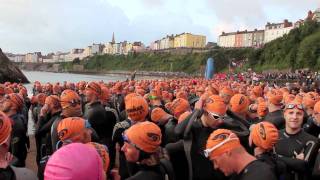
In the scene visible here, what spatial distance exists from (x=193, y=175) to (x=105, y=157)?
1.96 meters

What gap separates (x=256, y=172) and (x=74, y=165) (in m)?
1.67

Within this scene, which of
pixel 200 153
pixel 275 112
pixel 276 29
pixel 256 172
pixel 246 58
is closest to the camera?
pixel 256 172

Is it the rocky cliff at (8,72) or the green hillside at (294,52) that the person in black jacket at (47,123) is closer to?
the rocky cliff at (8,72)

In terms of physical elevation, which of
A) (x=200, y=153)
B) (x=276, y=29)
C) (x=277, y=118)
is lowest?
(x=200, y=153)

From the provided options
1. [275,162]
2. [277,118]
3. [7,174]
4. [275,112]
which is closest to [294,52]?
[275,112]

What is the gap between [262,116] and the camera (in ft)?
24.2

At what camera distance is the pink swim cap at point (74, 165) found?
6.90 feet

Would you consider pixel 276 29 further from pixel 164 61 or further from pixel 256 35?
pixel 164 61

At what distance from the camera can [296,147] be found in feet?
16.7

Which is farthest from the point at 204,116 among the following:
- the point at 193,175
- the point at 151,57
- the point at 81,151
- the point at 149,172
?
the point at 151,57

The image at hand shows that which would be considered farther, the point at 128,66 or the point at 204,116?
the point at 128,66

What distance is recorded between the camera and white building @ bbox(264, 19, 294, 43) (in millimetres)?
131875

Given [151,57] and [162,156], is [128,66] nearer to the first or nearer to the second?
Answer: [151,57]

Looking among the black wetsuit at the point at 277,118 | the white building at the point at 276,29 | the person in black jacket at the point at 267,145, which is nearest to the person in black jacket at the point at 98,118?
the black wetsuit at the point at 277,118
